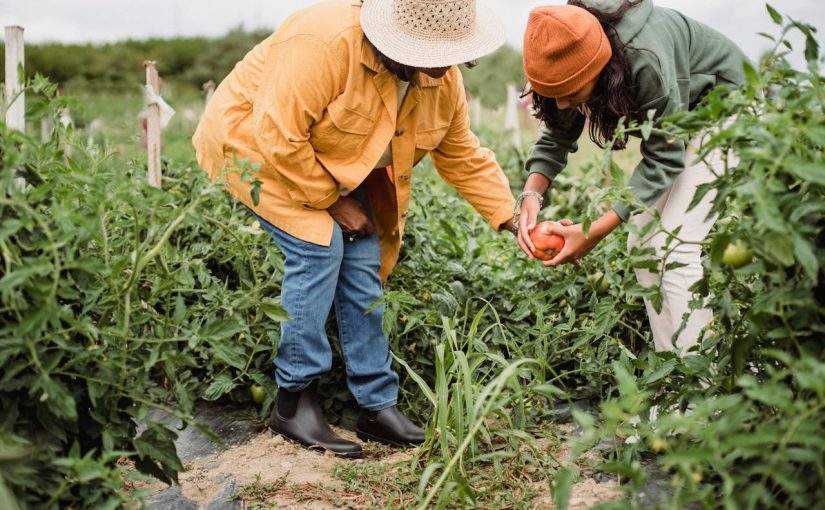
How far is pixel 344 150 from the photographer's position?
2609 millimetres

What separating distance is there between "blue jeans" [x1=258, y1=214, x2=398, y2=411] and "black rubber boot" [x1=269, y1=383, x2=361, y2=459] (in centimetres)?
6

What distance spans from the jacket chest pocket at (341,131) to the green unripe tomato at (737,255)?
3.94 feet

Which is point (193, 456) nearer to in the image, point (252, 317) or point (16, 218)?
point (252, 317)

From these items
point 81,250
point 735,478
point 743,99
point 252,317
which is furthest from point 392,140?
point 735,478

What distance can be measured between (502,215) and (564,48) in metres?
0.81

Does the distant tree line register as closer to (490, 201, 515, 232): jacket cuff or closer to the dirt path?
(490, 201, 515, 232): jacket cuff

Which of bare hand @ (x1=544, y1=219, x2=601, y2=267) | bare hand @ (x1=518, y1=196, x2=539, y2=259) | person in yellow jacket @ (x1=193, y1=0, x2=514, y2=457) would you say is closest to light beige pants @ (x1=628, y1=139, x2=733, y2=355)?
bare hand @ (x1=544, y1=219, x2=601, y2=267)

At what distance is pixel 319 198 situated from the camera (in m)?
2.59

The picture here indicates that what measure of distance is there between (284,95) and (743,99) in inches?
50.4

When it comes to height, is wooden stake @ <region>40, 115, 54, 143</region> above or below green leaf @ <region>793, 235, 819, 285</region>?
below

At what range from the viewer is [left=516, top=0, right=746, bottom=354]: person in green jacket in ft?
7.88

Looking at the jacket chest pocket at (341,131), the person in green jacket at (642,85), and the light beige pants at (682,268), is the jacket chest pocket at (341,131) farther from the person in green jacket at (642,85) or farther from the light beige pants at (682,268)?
the light beige pants at (682,268)

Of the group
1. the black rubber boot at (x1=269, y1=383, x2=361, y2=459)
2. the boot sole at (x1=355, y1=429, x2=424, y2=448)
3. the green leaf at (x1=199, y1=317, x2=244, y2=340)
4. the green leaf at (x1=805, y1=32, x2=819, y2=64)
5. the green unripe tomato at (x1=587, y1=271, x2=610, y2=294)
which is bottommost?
the boot sole at (x1=355, y1=429, x2=424, y2=448)

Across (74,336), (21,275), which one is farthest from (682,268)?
(21,275)
